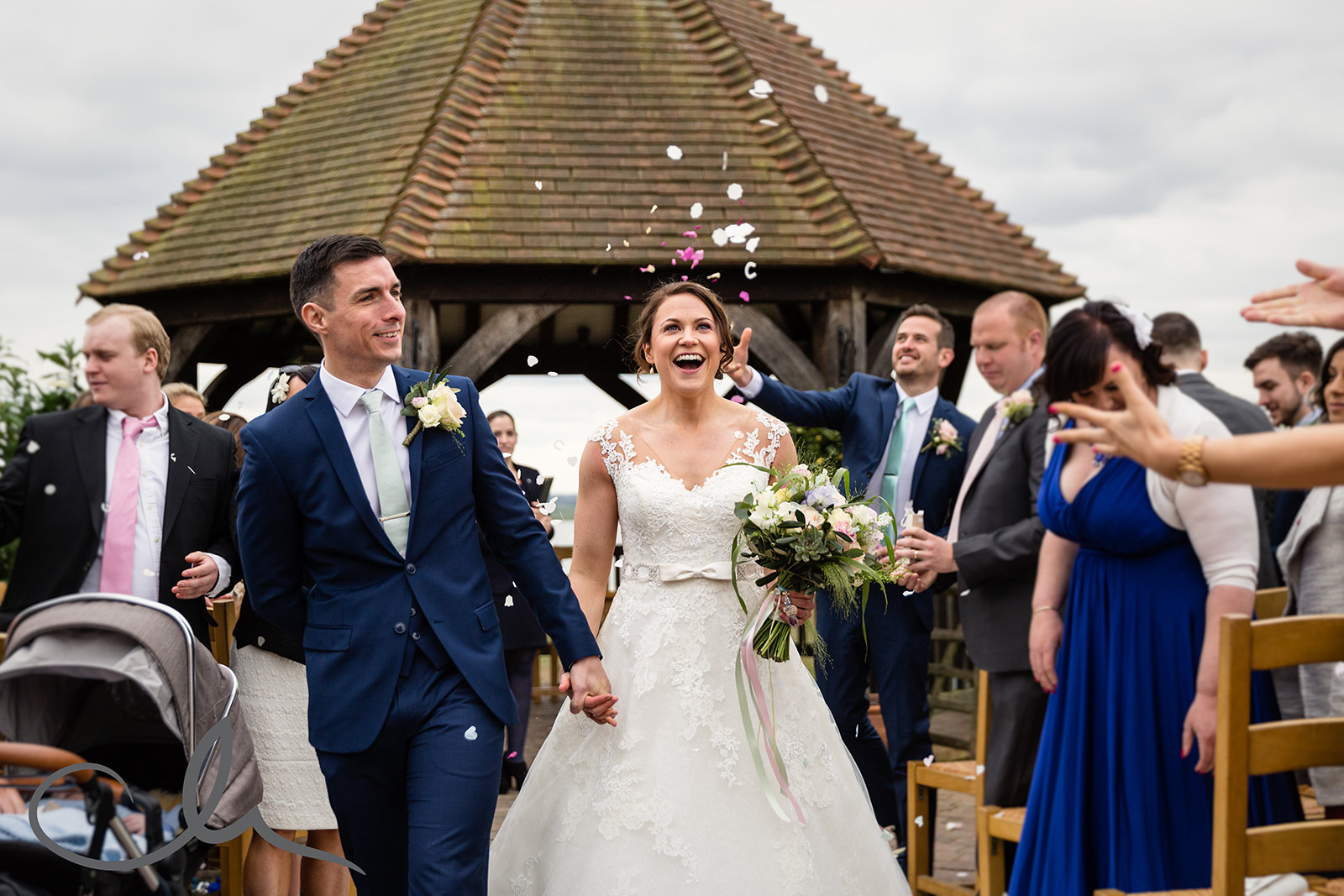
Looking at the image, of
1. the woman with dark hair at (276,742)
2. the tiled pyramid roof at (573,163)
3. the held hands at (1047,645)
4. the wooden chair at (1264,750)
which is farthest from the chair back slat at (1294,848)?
the tiled pyramid roof at (573,163)

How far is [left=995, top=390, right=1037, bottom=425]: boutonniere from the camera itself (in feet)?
15.2

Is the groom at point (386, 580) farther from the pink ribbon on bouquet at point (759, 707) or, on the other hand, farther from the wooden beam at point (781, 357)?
the wooden beam at point (781, 357)

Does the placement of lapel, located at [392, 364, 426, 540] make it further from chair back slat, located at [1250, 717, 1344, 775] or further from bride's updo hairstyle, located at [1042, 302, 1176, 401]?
chair back slat, located at [1250, 717, 1344, 775]

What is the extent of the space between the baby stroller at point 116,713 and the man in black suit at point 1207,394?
3093 mm

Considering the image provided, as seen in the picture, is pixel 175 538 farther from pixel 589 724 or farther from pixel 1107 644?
pixel 1107 644

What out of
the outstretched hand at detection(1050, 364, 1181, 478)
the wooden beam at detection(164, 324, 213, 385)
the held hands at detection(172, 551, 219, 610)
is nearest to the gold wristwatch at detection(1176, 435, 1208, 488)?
the outstretched hand at detection(1050, 364, 1181, 478)

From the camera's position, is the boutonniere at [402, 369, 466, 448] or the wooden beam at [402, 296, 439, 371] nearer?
the boutonniere at [402, 369, 466, 448]

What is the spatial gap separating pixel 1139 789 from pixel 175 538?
3151 mm

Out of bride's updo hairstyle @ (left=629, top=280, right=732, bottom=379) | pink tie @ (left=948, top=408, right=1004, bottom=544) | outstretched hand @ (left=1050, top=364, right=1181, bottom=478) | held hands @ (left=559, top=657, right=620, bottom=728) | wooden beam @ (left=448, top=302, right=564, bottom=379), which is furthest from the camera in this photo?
wooden beam @ (left=448, top=302, right=564, bottom=379)

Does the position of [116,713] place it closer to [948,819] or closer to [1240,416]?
[1240,416]

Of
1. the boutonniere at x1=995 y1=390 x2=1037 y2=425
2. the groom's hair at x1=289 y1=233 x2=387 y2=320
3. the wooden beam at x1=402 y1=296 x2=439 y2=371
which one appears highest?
the wooden beam at x1=402 y1=296 x2=439 y2=371

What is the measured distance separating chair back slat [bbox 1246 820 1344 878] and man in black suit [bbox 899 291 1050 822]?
1.45 meters

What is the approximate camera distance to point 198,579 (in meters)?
4.06

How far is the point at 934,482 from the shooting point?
18.9 ft
